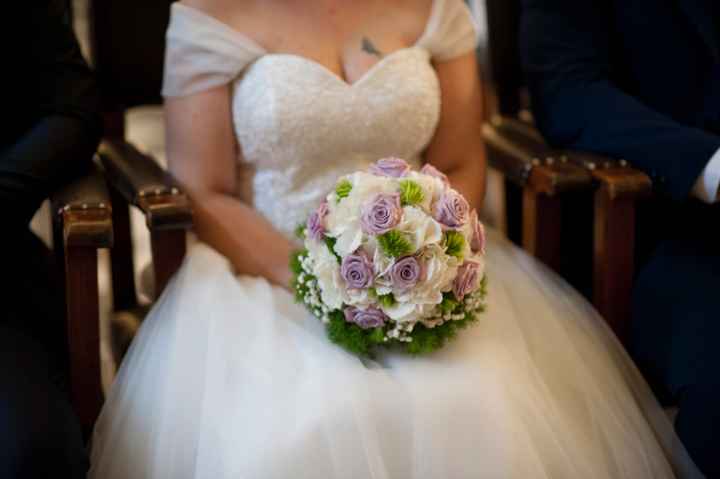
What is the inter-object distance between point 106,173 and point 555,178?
88 centimetres

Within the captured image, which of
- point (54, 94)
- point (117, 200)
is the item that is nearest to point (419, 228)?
point (54, 94)

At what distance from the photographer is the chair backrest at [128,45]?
217 centimetres

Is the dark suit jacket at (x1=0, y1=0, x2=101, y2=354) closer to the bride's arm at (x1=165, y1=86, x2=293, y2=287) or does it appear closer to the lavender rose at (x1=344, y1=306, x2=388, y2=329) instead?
the bride's arm at (x1=165, y1=86, x2=293, y2=287)

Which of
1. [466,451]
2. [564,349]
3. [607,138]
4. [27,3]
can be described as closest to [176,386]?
[466,451]

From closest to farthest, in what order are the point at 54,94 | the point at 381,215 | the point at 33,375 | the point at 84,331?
1. the point at 381,215
2. the point at 33,375
3. the point at 84,331
4. the point at 54,94

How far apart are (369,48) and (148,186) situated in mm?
503

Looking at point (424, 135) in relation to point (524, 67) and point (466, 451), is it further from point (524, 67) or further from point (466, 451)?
point (466, 451)

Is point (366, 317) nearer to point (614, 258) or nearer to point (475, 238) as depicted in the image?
point (475, 238)

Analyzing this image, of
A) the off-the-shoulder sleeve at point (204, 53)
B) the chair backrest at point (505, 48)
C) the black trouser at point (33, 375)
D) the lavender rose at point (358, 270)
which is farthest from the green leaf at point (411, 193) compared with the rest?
the chair backrest at point (505, 48)

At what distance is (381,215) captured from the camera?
57.6 inches

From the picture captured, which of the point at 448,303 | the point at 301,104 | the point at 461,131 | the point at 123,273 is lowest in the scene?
the point at 123,273

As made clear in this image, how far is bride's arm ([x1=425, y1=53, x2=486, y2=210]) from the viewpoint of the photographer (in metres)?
2.02

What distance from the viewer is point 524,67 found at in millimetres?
2170

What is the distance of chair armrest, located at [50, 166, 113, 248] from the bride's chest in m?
0.32
